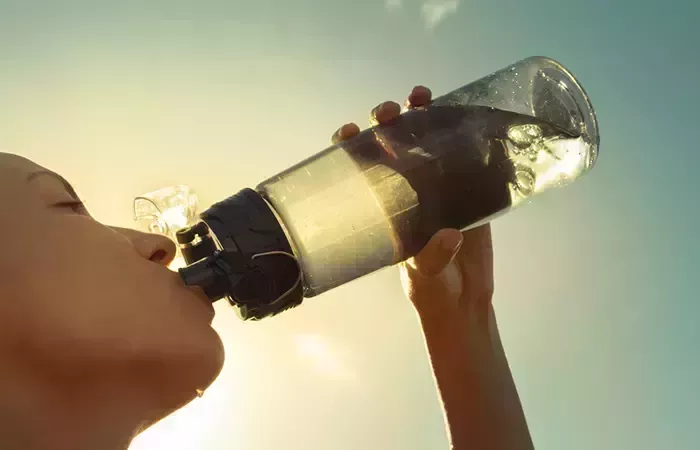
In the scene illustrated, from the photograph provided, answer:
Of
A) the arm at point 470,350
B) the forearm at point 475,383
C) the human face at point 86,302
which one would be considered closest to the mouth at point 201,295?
the human face at point 86,302

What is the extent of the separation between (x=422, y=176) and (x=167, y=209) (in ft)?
1.28

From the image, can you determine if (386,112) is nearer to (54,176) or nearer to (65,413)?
(54,176)

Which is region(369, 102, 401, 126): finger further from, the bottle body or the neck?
the neck

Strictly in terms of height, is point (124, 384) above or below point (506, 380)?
above

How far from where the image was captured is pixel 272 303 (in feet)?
2.27

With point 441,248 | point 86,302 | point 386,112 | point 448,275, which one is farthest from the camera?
point 448,275

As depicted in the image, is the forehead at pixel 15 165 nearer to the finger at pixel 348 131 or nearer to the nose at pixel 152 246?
the nose at pixel 152 246

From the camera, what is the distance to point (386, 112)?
3.10 ft

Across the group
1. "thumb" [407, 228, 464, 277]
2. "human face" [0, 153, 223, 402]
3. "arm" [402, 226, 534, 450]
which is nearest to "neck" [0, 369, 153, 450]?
"human face" [0, 153, 223, 402]

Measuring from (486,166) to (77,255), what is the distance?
0.59m

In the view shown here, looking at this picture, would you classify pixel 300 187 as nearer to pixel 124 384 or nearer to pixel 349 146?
pixel 349 146

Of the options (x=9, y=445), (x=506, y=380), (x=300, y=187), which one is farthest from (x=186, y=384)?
(x=506, y=380)

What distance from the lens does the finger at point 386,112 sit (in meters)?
0.95

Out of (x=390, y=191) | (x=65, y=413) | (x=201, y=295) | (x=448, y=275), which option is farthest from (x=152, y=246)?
(x=448, y=275)
